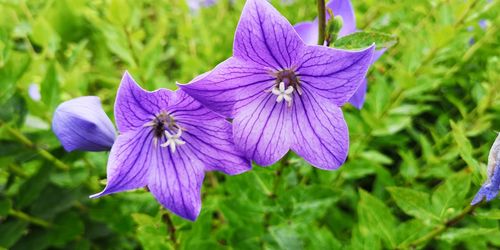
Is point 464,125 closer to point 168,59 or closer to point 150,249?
point 150,249

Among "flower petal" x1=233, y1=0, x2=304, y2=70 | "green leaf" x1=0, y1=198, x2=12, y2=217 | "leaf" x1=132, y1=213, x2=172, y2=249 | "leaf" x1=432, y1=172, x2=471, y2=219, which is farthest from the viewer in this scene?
"green leaf" x1=0, y1=198, x2=12, y2=217

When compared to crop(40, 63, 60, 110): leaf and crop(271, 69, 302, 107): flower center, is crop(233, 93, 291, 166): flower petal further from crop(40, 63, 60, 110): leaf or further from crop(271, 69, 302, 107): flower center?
crop(40, 63, 60, 110): leaf

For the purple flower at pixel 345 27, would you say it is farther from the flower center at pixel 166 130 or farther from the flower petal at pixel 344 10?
the flower center at pixel 166 130

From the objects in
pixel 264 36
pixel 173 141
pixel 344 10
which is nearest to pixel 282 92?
pixel 264 36

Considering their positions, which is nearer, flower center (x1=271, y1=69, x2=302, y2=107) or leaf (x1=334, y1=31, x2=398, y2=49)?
leaf (x1=334, y1=31, x2=398, y2=49)

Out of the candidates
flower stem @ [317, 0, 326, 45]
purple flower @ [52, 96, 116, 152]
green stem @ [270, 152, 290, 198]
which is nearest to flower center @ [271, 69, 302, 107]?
flower stem @ [317, 0, 326, 45]

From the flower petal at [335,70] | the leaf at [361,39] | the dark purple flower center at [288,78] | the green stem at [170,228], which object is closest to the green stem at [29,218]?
the green stem at [170,228]

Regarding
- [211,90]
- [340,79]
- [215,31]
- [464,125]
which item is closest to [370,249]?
[340,79]
